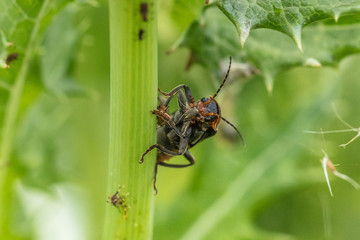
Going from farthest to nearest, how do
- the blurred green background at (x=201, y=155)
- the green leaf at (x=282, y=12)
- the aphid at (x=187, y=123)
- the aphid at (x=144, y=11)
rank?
1. the blurred green background at (x=201, y=155)
2. the aphid at (x=187, y=123)
3. the green leaf at (x=282, y=12)
4. the aphid at (x=144, y=11)

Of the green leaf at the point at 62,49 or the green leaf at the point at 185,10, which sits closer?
the green leaf at the point at 185,10

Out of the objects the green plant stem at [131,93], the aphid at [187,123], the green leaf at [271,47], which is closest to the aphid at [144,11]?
the green plant stem at [131,93]

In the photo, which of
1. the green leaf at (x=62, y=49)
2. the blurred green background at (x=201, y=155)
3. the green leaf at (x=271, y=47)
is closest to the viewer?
the green leaf at (x=271, y=47)

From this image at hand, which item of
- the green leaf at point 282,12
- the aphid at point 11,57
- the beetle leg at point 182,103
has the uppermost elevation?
the aphid at point 11,57

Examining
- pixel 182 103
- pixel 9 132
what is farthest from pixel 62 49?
pixel 182 103

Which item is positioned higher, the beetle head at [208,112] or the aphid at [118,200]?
the beetle head at [208,112]

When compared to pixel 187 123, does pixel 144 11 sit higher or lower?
higher

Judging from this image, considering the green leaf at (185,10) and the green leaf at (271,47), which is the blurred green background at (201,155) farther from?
the green leaf at (185,10)

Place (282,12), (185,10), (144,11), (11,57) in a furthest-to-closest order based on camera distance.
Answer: (185,10)
(11,57)
(282,12)
(144,11)

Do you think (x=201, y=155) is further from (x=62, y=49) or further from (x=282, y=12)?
(x=282, y=12)
